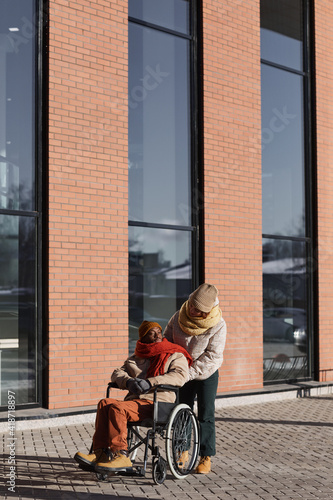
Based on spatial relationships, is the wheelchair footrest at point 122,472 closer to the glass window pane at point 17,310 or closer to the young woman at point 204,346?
the young woman at point 204,346

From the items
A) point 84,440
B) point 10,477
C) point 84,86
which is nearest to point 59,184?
point 84,86

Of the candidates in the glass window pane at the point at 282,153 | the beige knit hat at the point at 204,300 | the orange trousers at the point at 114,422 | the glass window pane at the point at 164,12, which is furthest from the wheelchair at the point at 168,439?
the glass window pane at the point at 164,12

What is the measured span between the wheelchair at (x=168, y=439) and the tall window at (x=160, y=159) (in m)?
3.40

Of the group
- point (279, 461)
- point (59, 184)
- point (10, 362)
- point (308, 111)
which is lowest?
point (279, 461)

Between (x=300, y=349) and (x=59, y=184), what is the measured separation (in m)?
5.44

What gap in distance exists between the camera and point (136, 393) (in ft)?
19.4

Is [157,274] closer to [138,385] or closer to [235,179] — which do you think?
[235,179]

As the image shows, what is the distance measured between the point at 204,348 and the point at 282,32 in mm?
7500

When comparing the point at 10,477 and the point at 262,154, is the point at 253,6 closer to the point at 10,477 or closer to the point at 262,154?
the point at 262,154

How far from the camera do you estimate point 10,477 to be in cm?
591

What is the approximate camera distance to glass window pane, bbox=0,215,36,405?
27.9ft

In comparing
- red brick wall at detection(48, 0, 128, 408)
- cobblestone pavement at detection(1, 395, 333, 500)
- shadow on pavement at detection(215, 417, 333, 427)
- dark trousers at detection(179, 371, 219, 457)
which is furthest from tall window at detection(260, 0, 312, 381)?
dark trousers at detection(179, 371, 219, 457)

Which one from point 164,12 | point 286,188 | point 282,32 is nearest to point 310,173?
point 286,188

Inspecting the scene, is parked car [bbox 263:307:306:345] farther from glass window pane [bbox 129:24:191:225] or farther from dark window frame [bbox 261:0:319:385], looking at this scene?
glass window pane [bbox 129:24:191:225]
